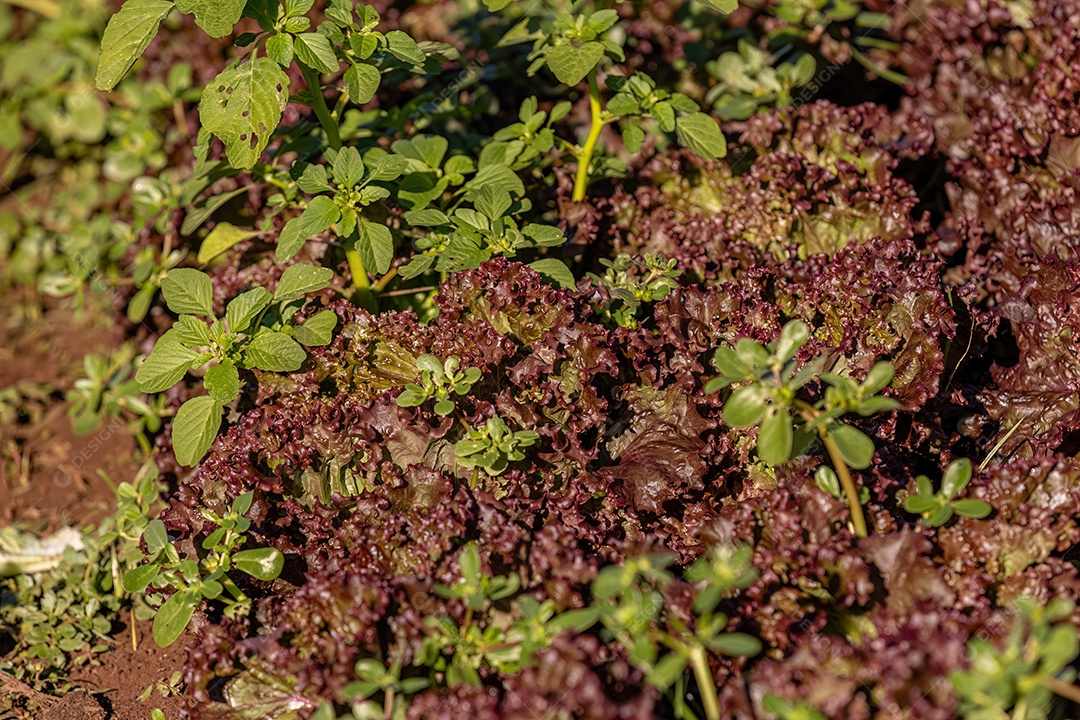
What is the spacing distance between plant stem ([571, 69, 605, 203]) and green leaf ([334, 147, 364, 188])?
3.53 feet

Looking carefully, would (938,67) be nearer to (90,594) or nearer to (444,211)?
(444,211)

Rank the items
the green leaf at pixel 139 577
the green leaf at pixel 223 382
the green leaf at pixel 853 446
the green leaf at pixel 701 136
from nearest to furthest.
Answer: the green leaf at pixel 853 446 < the green leaf at pixel 139 577 < the green leaf at pixel 223 382 < the green leaf at pixel 701 136

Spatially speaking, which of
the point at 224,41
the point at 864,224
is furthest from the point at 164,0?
the point at 864,224

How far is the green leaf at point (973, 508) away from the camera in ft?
8.88

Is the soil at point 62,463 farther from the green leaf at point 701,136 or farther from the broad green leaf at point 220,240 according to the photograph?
the green leaf at point 701,136

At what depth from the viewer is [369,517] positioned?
10.5 ft

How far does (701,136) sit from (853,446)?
1839 millimetres

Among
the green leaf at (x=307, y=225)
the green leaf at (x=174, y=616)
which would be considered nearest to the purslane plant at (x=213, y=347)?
the green leaf at (x=307, y=225)

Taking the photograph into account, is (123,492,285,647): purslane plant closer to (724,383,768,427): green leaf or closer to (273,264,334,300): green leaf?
(273,264,334,300): green leaf

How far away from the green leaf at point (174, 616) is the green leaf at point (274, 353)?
2.57ft

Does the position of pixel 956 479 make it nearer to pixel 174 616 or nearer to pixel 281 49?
pixel 174 616

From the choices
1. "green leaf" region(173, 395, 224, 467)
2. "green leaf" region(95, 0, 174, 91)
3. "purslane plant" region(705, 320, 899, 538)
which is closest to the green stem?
"green leaf" region(95, 0, 174, 91)

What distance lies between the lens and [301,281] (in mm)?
3541

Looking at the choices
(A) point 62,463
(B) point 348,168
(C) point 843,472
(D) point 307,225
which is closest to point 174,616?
(D) point 307,225
